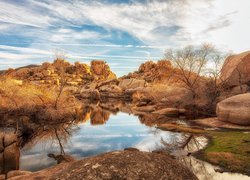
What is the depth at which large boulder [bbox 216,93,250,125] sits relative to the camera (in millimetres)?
25641

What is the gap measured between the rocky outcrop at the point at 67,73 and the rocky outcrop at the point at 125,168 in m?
85.2

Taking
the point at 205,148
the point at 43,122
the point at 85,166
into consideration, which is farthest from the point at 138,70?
the point at 85,166

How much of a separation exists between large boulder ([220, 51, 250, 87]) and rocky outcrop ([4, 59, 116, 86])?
58.9m

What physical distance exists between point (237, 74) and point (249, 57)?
2.86 meters

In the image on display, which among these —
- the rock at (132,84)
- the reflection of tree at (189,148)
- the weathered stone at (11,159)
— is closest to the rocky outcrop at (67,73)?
the rock at (132,84)

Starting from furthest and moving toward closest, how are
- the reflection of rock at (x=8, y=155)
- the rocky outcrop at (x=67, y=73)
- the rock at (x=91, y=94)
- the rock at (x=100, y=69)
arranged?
the rock at (x=100, y=69), the rocky outcrop at (x=67, y=73), the rock at (x=91, y=94), the reflection of rock at (x=8, y=155)

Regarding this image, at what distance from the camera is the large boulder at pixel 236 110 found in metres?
25.6

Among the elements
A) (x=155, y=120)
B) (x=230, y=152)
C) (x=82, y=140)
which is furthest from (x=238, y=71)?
(x=82, y=140)

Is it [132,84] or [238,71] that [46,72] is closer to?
[132,84]

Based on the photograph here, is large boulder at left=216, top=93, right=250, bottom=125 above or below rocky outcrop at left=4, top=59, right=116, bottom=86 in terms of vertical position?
below

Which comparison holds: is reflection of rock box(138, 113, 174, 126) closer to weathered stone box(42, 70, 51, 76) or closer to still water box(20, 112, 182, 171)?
still water box(20, 112, 182, 171)

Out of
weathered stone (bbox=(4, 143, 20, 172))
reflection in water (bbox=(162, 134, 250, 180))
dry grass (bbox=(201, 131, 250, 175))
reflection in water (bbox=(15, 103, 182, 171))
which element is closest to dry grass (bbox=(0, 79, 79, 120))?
reflection in water (bbox=(15, 103, 182, 171))

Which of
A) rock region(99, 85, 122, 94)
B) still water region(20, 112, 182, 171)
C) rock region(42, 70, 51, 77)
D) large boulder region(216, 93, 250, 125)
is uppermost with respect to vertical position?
rock region(42, 70, 51, 77)

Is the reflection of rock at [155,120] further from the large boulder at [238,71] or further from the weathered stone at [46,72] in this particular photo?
the weathered stone at [46,72]
